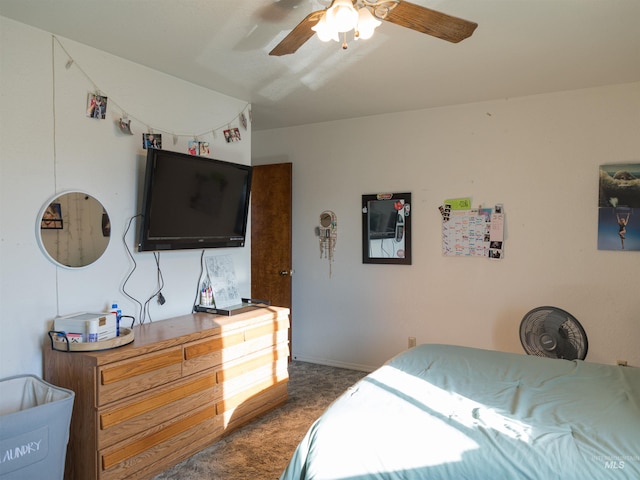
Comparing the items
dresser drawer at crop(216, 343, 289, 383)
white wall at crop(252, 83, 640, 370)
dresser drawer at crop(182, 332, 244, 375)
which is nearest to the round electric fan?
white wall at crop(252, 83, 640, 370)

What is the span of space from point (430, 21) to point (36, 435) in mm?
2460

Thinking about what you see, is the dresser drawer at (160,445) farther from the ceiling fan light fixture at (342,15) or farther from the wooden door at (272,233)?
the ceiling fan light fixture at (342,15)

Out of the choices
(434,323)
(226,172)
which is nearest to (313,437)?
(226,172)

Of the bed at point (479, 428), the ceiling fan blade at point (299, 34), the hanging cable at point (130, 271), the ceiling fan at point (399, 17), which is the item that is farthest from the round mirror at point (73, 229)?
the bed at point (479, 428)

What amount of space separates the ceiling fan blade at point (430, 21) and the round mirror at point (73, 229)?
194cm

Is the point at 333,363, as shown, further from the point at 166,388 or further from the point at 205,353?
the point at 166,388

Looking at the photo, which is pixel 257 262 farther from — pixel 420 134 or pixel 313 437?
pixel 313 437

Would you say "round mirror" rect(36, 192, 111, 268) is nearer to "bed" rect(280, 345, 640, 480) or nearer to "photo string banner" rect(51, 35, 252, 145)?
"photo string banner" rect(51, 35, 252, 145)

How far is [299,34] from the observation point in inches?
77.4

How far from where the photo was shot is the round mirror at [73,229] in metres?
2.37

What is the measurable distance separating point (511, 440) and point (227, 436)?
6.56 ft

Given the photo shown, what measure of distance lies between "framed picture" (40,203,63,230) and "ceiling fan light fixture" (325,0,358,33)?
1775 mm

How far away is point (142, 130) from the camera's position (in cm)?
289

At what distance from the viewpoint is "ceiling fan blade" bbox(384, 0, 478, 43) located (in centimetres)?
170
